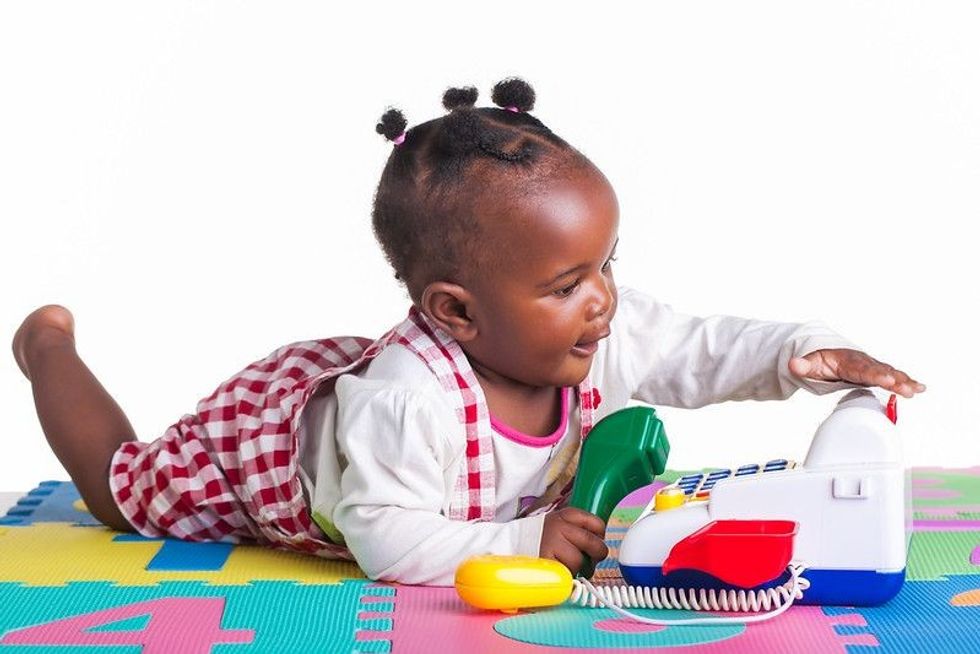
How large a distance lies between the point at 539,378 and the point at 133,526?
55 centimetres

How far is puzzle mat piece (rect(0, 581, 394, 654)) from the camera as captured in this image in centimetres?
139

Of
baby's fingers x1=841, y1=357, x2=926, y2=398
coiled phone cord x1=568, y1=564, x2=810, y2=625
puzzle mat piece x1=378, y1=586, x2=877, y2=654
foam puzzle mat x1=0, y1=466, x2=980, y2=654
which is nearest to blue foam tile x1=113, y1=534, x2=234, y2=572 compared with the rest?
foam puzzle mat x1=0, y1=466, x2=980, y2=654

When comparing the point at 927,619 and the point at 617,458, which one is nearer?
the point at 927,619

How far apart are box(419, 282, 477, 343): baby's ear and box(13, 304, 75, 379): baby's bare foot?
661 mm

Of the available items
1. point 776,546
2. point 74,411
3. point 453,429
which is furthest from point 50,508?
point 776,546

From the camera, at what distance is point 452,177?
64.1 inches

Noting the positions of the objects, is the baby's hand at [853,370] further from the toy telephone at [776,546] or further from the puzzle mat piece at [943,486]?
the puzzle mat piece at [943,486]

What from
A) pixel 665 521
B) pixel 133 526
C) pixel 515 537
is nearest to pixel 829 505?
pixel 665 521

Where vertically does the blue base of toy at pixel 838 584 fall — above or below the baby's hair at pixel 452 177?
below

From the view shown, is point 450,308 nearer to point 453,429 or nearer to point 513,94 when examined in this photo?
point 453,429

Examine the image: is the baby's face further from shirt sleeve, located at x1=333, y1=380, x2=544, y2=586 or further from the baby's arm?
the baby's arm

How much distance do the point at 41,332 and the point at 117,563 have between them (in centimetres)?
50

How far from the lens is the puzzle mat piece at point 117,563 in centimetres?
166

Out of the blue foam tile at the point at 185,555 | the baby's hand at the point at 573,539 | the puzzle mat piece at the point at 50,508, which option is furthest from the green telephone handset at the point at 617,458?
the puzzle mat piece at the point at 50,508
